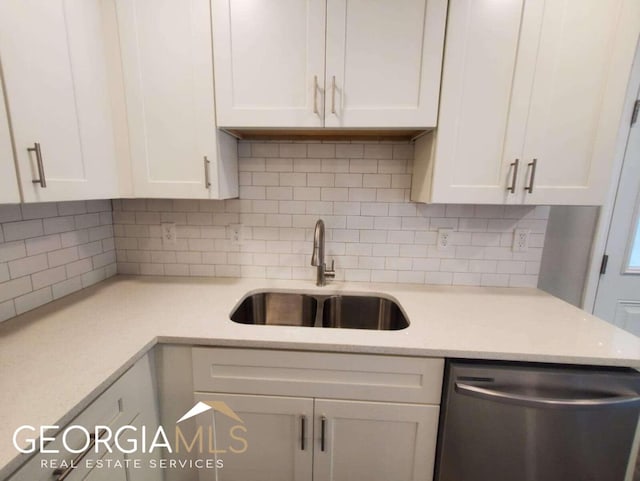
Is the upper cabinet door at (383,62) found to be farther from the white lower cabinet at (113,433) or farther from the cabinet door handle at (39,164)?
the white lower cabinet at (113,433)

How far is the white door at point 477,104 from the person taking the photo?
106 cm

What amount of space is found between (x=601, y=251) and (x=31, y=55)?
2807 mm

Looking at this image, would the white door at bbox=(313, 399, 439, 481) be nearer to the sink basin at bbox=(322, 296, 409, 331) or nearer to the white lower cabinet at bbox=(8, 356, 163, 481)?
the sink basin at bbox=(322, 296, 409, 331)

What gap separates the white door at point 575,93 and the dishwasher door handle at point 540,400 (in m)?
0.73

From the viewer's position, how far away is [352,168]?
148 centimetres

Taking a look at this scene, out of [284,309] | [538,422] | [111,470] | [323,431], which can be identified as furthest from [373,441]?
[111,470]

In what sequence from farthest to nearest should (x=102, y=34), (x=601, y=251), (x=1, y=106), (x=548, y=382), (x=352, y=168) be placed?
1. (x=601, y=251)
2. (x=352, y=168)
3. (x=102, y=34)
4. (x=548, y=382)
5. (x=1, y=106)

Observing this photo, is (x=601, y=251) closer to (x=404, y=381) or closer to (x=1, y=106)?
(x=404, y=381)

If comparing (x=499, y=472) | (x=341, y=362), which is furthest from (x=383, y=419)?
(x=499, y=472)

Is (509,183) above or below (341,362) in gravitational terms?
above

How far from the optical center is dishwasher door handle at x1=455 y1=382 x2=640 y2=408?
909 millimetres

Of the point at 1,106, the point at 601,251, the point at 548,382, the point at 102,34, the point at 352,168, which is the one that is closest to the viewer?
the point at 1,106

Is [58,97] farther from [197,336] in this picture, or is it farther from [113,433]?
[113,433]

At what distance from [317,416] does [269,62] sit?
1.40m
